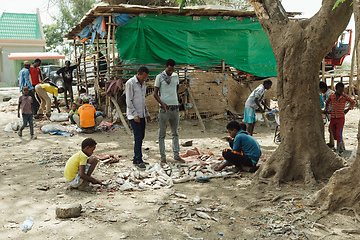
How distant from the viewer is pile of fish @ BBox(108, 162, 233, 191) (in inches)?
201

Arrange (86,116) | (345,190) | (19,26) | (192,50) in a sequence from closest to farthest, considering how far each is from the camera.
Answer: (345,190)
(86,116)
(192,50)
(19,26)

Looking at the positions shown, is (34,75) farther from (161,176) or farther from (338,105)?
(338,105)

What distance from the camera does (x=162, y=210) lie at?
4.13 meters

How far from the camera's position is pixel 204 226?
145 inches

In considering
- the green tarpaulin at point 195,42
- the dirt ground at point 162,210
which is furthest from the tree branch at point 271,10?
the green tarpaulin at point 195,42

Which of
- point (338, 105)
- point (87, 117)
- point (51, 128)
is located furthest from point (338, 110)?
point (51, 128)

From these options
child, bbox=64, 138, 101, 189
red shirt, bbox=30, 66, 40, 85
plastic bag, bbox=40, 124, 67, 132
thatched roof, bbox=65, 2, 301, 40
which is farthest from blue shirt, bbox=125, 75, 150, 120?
red shirt, bbox=30, 66, 40, 85

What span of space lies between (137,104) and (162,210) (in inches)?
93.4

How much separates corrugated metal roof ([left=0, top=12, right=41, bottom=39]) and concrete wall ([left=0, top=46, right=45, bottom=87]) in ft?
3.99

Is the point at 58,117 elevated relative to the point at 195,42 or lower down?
lower down

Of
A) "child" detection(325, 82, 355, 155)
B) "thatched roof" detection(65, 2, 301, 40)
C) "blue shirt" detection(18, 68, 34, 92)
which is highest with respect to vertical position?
"thatched roof" detection(65, 2, 301, 40)

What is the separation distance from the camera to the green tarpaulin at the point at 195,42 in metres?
11.2

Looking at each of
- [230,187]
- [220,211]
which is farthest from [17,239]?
[230,187]

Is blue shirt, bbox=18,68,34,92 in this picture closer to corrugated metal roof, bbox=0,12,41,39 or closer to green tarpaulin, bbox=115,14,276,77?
green tarpaulin, bbox=115,14,276,77
